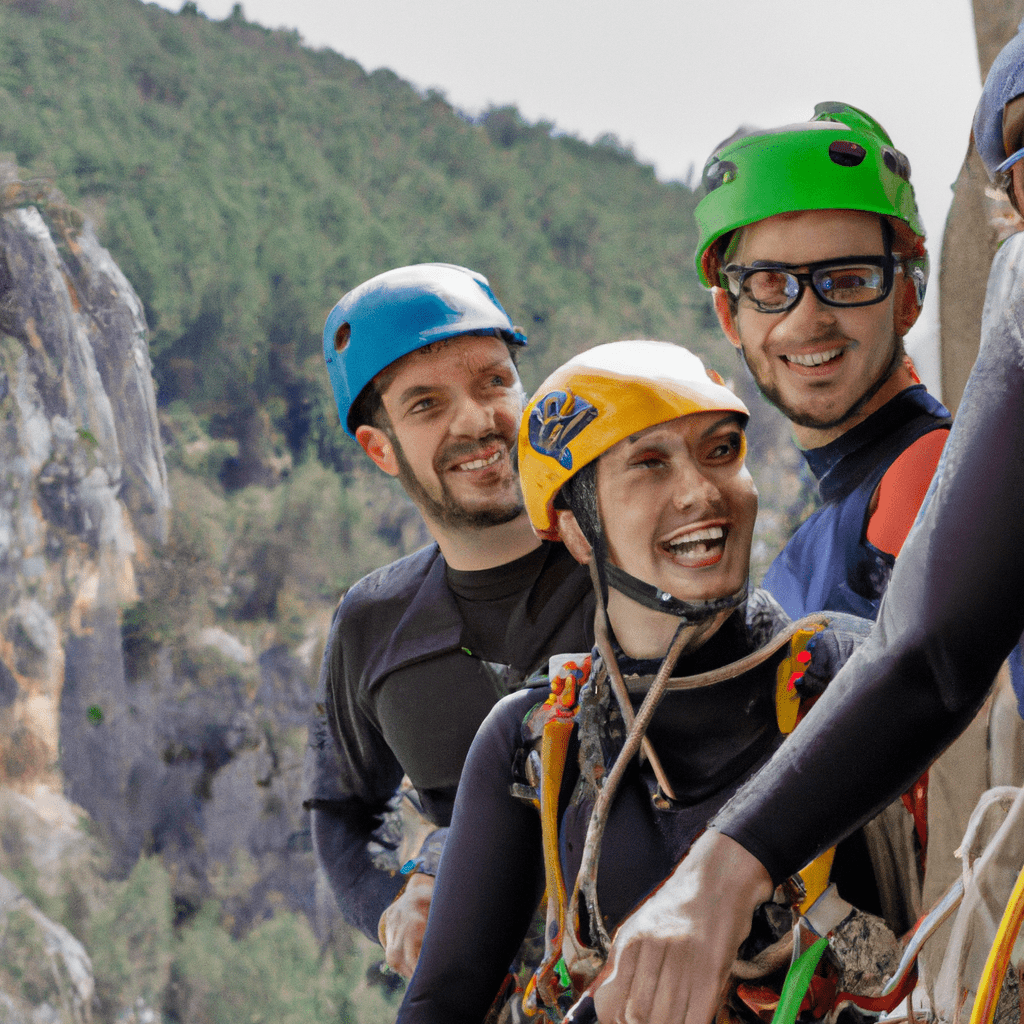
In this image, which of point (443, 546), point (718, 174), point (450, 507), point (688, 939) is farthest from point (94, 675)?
point (688, 939)

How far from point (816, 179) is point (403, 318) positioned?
721 millimetres

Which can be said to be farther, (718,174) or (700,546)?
(718,174)

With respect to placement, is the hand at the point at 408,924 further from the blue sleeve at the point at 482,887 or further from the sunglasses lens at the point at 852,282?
the sunglasses lens at the point at 852,282

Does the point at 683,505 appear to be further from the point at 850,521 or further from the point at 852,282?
the point at 852,282

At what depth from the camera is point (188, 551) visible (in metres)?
33.1

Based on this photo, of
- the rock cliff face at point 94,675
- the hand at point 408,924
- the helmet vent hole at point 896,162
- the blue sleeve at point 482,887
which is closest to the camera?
the blue sleeve at point 482,887

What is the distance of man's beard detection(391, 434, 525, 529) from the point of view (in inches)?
80.1

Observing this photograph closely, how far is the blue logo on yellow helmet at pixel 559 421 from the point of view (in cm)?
146

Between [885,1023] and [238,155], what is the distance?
4417 centimetres

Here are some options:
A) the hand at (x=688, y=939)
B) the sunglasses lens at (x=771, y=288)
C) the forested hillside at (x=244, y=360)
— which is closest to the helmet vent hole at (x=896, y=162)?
the sunglasses lens at (x=771, y=288)

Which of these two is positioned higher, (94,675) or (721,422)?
(721,422)

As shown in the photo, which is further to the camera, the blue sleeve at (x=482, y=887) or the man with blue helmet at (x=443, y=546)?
the man with blue helmet at (x=443, y=546)

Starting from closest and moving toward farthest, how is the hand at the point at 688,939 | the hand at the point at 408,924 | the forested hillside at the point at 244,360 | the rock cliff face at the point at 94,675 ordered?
the hand at the point at 688,939 < the hand at the point at 408,924 < the rock cliff face at the point at 94,675 < the forested hillside at the point at 244,360

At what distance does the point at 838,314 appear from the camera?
173cm
